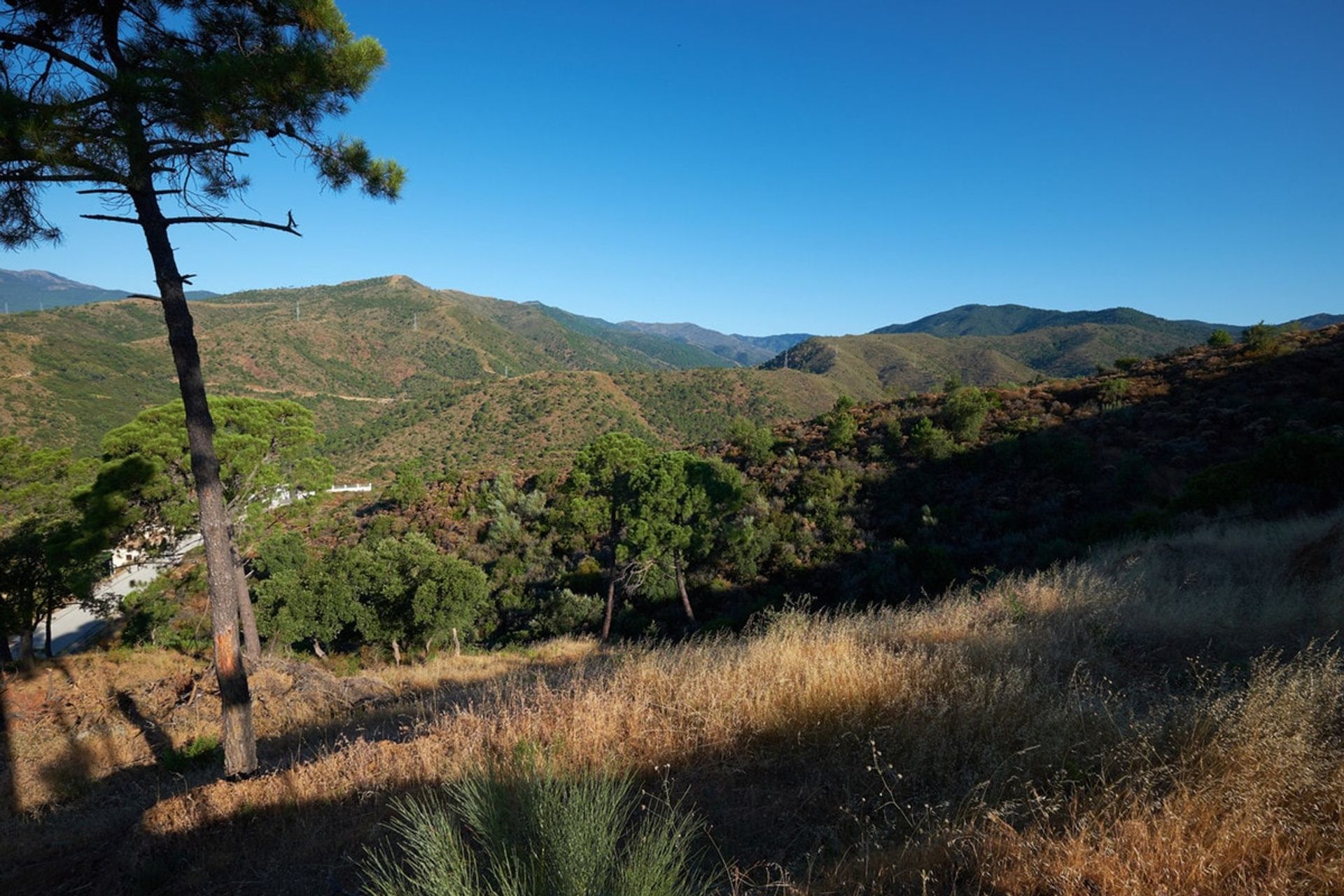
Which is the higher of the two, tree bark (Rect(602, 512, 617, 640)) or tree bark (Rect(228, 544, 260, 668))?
tree bark (Rect(228, 544, 260, 668))

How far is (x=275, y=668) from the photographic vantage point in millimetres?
11859

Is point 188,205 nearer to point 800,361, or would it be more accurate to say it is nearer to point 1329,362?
point 1329,362

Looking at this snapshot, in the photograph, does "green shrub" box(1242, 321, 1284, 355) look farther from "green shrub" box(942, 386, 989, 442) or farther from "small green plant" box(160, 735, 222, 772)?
"small green plant" box(160, 735, 222, 772)

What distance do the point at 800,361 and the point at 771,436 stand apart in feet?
310

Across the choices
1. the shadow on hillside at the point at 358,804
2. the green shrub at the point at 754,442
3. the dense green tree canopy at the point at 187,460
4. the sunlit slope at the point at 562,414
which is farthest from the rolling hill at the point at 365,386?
the shadow on hillside at the point at 358,804

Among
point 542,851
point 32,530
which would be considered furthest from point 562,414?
point 542,851

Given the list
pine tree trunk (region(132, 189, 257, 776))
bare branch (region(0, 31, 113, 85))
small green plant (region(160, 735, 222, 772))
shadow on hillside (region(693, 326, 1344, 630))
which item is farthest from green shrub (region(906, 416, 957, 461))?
bare branch (region(0, 31, 113, 85))

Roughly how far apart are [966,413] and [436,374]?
113890mm

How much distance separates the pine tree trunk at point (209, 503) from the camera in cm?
516

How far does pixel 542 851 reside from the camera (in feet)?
7.35

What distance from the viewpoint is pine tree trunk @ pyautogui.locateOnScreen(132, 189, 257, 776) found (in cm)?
516

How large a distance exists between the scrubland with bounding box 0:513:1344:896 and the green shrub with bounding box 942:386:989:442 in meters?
19.5

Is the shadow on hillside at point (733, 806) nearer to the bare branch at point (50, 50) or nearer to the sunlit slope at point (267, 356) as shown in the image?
the bare branch at point (50, 50)

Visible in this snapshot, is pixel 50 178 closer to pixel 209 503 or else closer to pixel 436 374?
pixel 209 503
